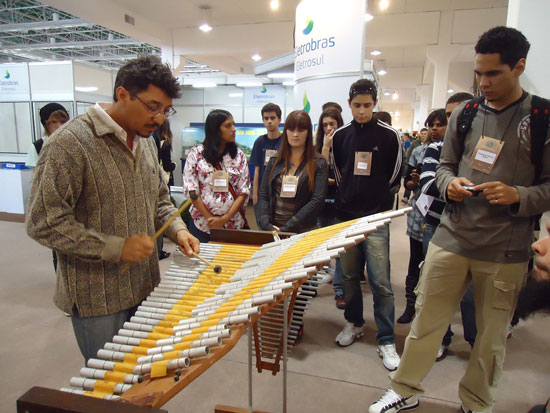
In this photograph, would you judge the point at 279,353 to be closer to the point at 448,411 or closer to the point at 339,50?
the point at 448,411

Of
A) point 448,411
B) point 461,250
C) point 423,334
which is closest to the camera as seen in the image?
point 461,250

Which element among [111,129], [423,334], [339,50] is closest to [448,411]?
[423,334]

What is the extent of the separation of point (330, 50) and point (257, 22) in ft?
24.0

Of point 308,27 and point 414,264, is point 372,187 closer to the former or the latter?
point 414,264

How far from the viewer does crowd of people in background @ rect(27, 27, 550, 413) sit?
1.17m

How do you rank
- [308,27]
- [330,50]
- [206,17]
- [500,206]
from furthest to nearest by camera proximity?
[206,17] < [308,27] < [330,50] < [500,206]

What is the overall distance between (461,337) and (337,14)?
3.07 metres

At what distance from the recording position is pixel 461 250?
1749 mm

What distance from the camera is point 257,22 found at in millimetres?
9875

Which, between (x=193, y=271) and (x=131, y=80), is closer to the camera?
(x=131, y=80)

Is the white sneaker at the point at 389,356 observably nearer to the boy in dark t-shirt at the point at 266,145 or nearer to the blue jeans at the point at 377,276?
the blue jeans at the point at 377,276

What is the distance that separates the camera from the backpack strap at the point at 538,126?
1544 millimetres

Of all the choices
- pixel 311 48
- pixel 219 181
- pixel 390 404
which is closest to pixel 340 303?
pixel 390 404

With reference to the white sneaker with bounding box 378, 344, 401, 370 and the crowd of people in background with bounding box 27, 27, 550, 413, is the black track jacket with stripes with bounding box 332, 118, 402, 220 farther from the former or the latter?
the white sneaker with bounding box 378, 344, 401, 370
